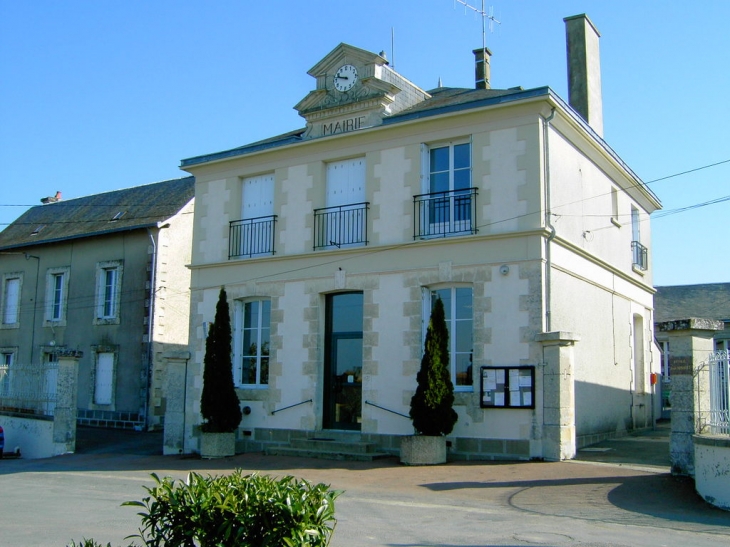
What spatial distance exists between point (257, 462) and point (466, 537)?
7174 mm

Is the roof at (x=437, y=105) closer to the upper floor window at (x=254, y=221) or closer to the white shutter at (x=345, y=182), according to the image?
the upper floor window at (x=254, y=221)

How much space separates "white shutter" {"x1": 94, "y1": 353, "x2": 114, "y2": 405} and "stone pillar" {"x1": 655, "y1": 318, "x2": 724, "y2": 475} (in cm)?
1735

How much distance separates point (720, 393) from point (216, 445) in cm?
911

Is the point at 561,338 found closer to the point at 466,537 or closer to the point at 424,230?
the point at 424,230

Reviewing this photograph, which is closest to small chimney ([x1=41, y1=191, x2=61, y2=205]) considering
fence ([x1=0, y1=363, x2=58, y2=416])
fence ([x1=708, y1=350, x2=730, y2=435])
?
→ fence ([x1=0, y1=363, x2=58, y2=416])

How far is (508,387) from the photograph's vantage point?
12.9m

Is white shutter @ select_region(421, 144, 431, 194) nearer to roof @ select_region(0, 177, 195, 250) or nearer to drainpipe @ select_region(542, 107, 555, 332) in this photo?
drainpipe @ select_region(542, 107, 555, 332)

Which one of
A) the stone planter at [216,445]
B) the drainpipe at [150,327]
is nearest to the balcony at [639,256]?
the stone planter at [216,445]

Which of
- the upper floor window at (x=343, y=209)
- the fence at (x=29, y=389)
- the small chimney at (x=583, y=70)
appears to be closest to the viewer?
the upper floor window at (x=343, y=209)

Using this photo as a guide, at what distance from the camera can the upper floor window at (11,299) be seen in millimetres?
26656

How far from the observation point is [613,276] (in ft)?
54.9

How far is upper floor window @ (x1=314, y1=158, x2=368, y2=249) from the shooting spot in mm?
15094

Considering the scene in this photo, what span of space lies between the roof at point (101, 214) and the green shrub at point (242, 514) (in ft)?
60.5

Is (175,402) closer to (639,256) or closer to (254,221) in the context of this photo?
(254,221)
